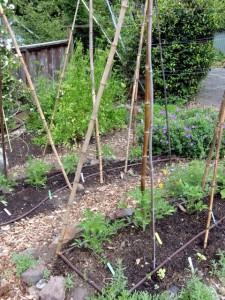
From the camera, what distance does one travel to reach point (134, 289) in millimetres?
1862

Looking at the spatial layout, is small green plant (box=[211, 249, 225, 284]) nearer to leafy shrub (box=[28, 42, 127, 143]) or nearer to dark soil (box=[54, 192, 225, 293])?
dark soil (box=[54, 192, 225, 293])

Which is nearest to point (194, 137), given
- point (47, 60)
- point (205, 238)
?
point (205, 238)

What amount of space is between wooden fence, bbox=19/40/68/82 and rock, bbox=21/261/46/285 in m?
3.50

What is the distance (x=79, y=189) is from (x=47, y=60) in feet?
10.2

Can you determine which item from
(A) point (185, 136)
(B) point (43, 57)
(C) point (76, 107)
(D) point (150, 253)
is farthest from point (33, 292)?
(B) point (43, 57)

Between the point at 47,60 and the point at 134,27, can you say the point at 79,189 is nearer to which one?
the point at 47,60

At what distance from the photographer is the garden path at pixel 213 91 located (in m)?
6.44

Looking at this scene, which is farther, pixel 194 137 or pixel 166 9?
A: pixel 166 9

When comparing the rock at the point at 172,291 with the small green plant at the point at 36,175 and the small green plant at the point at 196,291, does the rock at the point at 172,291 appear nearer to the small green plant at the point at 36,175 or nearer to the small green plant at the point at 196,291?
the small green plant at the point at 196,291

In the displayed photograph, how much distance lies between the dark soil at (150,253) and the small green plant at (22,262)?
0.54ft

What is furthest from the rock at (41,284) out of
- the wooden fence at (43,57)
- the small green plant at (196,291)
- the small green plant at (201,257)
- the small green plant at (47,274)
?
the wooden fence at (43,57)

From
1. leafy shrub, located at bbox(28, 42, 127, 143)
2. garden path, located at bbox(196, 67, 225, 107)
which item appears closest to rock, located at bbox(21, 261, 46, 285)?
leafy shrub, located at bbox(28, 42, 127, 143)

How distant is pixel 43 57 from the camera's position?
17.7 ft

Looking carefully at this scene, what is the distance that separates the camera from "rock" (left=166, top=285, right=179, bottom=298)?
1873 millimetres
